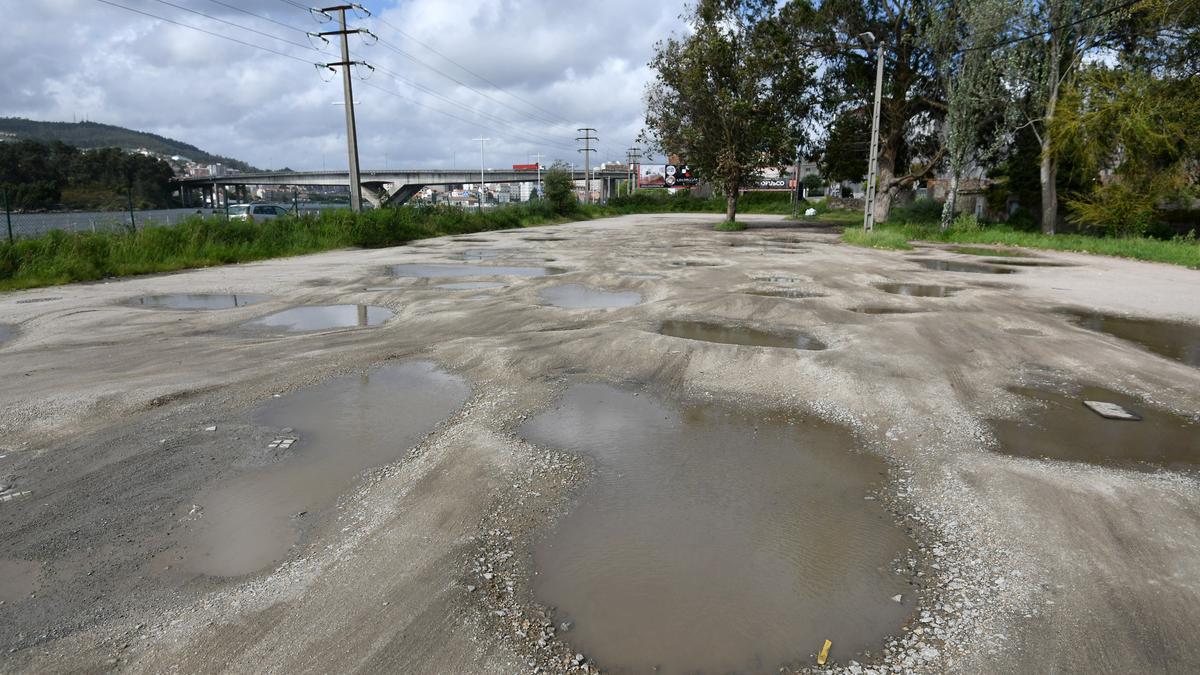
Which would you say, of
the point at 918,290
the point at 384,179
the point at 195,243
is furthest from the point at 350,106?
the point at 384,179

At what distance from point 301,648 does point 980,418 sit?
5307 millimetres

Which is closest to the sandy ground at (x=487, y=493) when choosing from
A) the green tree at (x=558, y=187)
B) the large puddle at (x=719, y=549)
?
the large puddle at (x=719, y=549)

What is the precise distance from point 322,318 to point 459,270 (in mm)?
6402

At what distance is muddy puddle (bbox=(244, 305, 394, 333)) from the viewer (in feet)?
30.7

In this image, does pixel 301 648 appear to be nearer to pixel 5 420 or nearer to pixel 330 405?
pixel 330 405

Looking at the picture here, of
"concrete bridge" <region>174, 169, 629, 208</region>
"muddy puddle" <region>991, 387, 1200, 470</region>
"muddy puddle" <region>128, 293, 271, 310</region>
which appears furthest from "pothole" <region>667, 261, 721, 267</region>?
"concrete bridge" <region>174, 169, 629, 208</region>

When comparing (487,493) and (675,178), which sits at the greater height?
(675,178)

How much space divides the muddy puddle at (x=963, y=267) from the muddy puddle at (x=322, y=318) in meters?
13.5

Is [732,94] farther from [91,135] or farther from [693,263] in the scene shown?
[91,135]

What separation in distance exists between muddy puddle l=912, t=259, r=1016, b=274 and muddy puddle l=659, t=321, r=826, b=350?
9.98m

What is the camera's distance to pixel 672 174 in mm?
97875

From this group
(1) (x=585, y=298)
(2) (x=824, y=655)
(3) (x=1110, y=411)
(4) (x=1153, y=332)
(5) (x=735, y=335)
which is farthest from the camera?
(1) (x=585, y=298)

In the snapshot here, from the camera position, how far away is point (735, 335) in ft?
28.5

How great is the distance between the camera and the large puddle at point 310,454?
3680 millimetres
